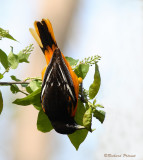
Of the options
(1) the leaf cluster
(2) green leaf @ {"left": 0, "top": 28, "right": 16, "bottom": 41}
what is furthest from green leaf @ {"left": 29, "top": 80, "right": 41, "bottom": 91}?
(2) green leaf @ {"left": 0, "top": 28, "right": 16, "bottom": 41}

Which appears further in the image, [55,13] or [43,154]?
[55,13]

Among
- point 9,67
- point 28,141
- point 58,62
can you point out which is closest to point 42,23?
point 58,62

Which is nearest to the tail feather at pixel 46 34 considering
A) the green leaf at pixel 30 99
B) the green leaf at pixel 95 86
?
the green leaf at pixel 30 99

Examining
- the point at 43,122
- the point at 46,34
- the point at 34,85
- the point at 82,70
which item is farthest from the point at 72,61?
the point at 46,34

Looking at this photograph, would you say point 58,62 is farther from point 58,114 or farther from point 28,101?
point 28,101

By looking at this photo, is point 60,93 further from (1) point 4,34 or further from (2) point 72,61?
(1) point 4,34

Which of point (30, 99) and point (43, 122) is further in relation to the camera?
point (43, 122)

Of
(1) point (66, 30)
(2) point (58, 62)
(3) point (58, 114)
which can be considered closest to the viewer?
(2) point (58, 62)
